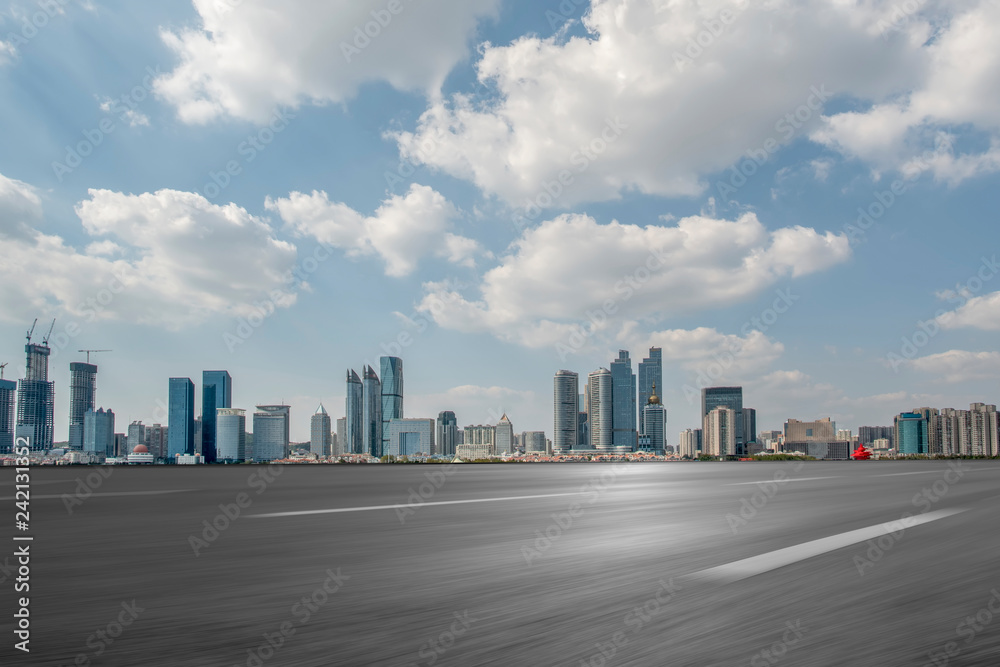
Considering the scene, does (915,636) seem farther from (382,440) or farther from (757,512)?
(382,440)

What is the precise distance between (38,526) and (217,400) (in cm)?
16317

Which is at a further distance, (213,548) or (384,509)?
(384,509)

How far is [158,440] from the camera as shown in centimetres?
13850

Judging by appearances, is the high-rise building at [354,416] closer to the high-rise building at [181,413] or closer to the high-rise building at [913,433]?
the high-rise building at [181,413]

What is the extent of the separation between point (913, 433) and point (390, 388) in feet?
468

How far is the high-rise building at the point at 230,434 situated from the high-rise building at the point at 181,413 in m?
7.87

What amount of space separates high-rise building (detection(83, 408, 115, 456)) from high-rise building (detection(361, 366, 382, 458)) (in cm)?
6101

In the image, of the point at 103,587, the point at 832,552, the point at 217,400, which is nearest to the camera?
the point at 103,587

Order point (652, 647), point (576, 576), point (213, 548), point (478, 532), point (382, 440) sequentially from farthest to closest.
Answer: point (382, 440)
point (478, 532)
point (213, 548)
point (576, 576)
point (652, 647)

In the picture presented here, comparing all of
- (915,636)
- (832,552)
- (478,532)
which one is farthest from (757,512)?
(915,636)

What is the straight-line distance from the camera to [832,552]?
5.07m

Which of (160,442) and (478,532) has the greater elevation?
(478,532)

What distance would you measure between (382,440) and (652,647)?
175 meters

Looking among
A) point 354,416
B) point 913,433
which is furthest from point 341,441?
point 913,433
